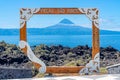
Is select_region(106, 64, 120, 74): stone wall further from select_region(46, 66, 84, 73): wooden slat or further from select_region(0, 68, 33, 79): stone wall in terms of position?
select_region(0, 68, 33, 79): stone wall

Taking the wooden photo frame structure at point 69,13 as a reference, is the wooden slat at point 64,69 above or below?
below

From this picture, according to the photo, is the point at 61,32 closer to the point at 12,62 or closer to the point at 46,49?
the point at 46,49

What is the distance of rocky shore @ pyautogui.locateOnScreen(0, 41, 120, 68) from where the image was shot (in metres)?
12.5

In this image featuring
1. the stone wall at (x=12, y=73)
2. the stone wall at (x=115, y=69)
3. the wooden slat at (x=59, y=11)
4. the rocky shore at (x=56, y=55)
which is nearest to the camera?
the stone wall at (x=12, y=73)

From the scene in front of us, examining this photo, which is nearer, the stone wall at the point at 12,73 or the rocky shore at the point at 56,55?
the stone wall at the point at 12,73

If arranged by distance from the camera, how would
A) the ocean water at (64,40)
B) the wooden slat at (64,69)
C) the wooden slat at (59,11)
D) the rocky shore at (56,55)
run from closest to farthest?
the wooden slat at (59,11) < the wooden slat at (64,69) < the rocky shore at (56,55) < the ocean water at (64,40)

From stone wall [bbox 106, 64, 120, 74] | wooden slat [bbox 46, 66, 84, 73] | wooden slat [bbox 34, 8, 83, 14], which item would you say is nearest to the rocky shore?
stone wall [bbox 106, 64, 120, 74]

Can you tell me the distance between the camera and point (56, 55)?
1345 cm

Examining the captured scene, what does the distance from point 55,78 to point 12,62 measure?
4.29 m

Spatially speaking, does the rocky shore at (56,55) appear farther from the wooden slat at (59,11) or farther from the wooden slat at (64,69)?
the wooden slat at (59,11)

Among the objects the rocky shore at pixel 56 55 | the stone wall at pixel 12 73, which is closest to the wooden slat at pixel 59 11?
the stone wall at pixel 12 73

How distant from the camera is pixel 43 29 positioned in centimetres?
1315

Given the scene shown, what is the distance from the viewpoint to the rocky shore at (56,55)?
12523 millimetres

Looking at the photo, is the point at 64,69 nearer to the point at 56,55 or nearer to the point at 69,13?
the point at 69,13
